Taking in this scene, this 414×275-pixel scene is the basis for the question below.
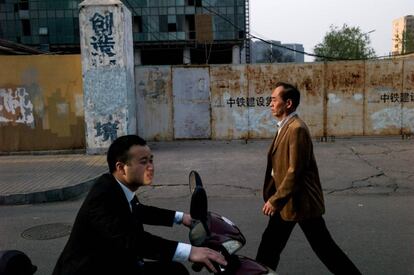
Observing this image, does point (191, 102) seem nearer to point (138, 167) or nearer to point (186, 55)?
point (138, 167)

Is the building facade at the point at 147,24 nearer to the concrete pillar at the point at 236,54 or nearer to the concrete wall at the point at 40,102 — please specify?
the concrete pillar at the point at 236,54

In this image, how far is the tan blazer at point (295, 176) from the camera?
3.50 m

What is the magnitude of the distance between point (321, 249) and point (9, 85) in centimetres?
1028

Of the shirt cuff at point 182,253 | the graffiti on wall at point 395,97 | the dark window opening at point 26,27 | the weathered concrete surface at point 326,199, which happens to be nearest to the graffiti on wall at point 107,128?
the weathered concrete surface at point 326,199

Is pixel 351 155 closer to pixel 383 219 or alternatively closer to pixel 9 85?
pixel 383 219

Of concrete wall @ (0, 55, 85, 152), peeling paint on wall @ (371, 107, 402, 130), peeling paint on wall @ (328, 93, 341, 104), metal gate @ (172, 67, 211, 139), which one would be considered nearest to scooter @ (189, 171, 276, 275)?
concrete wall @ (0, 55, 85, 152)

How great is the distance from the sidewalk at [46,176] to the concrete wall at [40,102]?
2.04ft

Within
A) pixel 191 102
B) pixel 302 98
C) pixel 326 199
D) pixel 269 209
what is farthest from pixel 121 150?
pixel 302 98

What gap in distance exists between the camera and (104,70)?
11273 millimetres

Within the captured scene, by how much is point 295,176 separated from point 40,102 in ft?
32.0

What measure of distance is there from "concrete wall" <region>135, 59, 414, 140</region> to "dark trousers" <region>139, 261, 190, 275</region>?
34.5 ft

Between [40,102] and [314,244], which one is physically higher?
[40,102]

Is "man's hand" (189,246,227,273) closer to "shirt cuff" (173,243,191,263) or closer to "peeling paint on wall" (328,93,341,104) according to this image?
"shirt cuff" (173,243,191,263)

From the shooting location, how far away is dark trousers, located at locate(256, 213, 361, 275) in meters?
3.51
